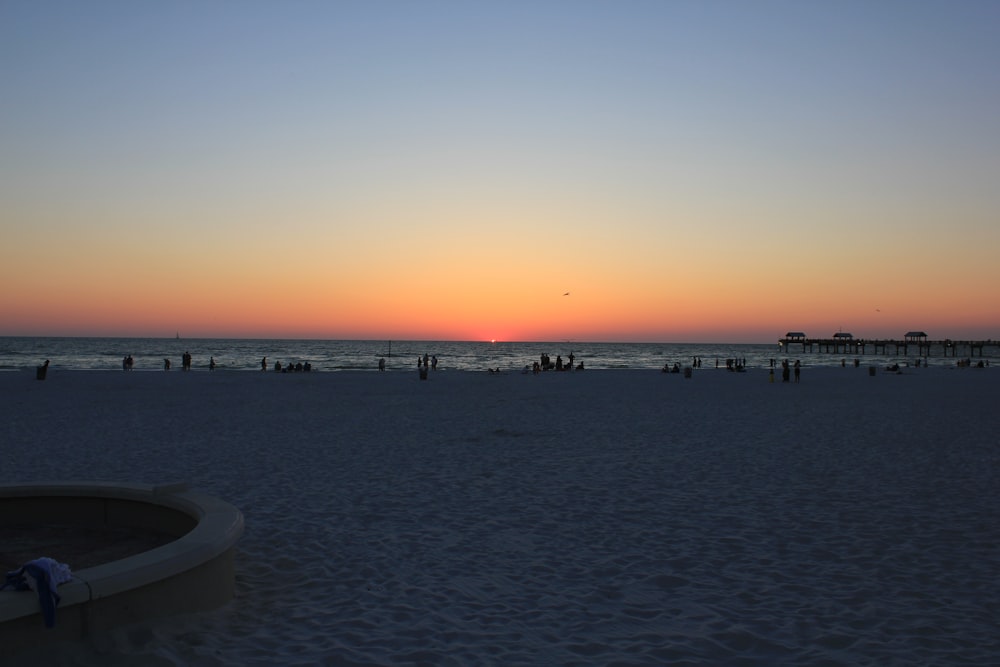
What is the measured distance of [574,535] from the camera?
8.22m

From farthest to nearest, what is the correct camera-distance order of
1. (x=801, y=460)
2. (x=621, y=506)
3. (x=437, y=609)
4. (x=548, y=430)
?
(x=548, y=430) → (x=801, y=460) → (x=621, y=506) → (x=437, y=609)

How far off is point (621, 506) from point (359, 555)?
3713 mm

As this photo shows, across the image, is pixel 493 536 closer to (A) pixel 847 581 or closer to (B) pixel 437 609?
(B) pixel 437 609

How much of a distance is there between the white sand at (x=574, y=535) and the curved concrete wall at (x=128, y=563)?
0.17 metres

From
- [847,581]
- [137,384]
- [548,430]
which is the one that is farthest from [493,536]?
[137,384]

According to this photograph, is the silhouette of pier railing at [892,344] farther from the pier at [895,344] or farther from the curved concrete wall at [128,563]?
the curved concrete wall at [128,563]

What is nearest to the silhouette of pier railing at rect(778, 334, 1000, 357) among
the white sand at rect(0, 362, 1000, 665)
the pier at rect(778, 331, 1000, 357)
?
the pier at rect(778, 331, 1000, 357)

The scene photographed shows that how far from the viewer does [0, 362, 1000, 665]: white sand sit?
208 inches

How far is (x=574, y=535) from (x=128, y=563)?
4.68 m

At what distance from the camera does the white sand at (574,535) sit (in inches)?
208

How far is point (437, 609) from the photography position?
598 centimetres

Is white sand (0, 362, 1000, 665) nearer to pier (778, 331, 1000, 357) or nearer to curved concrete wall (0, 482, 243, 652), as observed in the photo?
curved concrete wall (0, 482, 243, 652)

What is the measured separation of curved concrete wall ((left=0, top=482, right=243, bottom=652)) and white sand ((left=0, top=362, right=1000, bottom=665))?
17cm

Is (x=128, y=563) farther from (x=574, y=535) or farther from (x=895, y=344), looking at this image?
(x=895, y=344)
